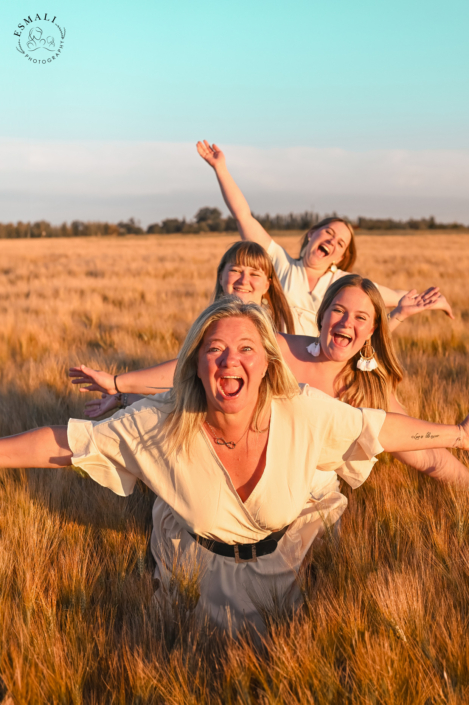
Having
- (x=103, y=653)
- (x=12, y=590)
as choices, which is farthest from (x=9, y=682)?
(x=12, y=590)

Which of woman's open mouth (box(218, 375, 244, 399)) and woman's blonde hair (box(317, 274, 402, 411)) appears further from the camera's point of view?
woman's blonde hair (box(317, 274, 402, 411))

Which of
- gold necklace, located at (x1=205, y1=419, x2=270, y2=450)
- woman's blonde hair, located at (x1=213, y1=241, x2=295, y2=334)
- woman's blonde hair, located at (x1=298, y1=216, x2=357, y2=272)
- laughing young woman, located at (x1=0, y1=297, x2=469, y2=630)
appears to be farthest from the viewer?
woman's blonde hair, located at (x1=298, y1=216, x2=357, y2=272)

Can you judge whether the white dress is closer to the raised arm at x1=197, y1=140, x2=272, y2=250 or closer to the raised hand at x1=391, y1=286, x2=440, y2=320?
the raised hand at x1=391, y1=286, x2=440, y2=320

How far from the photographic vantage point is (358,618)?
5.51 feet

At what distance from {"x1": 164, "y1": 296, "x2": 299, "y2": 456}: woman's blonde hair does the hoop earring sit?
32.0 inches

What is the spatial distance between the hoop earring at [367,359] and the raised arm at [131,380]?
972 mm

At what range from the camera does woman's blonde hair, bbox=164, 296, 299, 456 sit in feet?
6.56

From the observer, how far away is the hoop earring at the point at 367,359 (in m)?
2.82

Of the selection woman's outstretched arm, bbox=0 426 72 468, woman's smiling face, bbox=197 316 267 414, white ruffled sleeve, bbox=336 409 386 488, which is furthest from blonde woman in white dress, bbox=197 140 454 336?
woman's outstretched arm, bbox=0 426 72 468

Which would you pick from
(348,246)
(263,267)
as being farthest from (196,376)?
(348,246)

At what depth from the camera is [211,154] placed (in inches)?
167

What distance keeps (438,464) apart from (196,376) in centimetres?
148

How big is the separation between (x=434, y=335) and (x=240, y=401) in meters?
4.82

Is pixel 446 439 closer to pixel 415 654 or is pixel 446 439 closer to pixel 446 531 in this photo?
pixel 446 531
